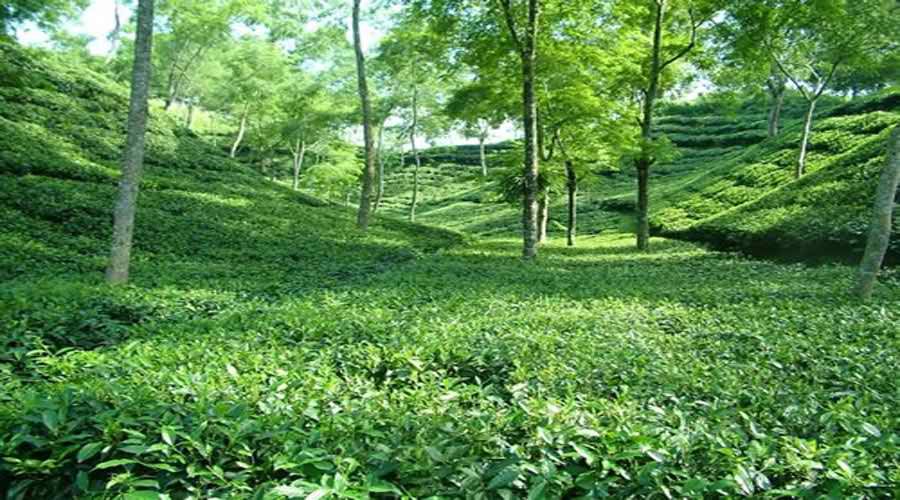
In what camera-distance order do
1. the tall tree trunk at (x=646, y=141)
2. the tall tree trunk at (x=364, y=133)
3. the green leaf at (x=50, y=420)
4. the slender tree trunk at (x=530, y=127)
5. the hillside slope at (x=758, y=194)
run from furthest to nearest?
the tall tree trunk at (x=364, y=133) < the tall tree trunk at (x=646, y=141) < the slender tree trunk at (x=530, y=127) < the hillside slope at (x=758, y=194) < the green leaf at (x=50, y=420)

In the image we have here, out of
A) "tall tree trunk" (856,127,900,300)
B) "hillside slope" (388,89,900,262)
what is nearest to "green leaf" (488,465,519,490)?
"tall tree trunk" (856,127,900,300)

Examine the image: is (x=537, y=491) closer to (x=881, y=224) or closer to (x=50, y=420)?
(x=50, y=420)

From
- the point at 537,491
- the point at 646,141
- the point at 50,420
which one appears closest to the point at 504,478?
the point at 537,491

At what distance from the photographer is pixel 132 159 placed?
31.6ft

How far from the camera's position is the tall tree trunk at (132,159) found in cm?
949

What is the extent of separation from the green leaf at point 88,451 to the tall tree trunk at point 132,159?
26.4 feet

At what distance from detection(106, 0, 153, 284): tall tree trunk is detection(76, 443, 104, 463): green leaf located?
8.06m

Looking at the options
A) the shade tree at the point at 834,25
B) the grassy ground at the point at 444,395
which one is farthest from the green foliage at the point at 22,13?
the shade tree at the point at 834,25

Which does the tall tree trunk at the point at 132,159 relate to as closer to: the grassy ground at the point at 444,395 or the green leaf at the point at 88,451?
the grassy ground at the point at 444,395

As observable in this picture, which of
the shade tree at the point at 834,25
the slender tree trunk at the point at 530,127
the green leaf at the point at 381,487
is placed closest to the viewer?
the green leaf at the point at 381,487

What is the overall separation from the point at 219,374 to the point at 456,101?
22.1m

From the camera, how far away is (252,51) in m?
41.1

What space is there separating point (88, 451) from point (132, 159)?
8552mm

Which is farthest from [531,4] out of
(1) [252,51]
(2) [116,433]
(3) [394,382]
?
(1) [252,51]
